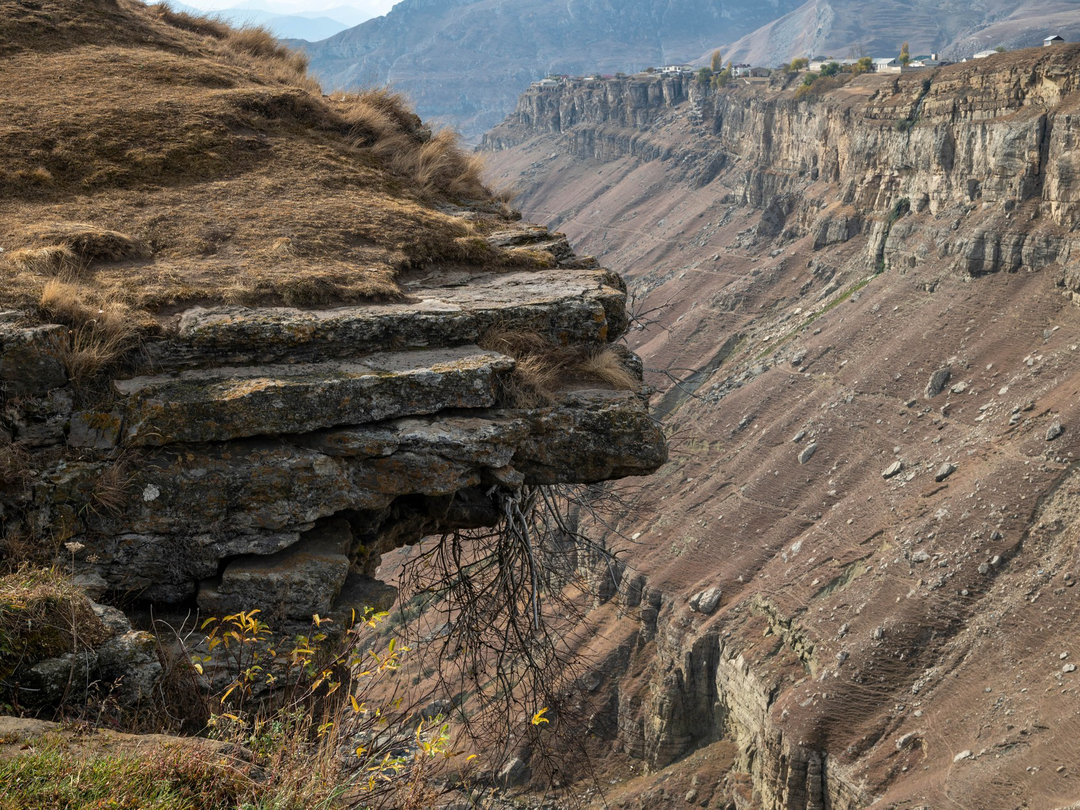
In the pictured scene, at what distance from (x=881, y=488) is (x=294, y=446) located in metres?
47.1

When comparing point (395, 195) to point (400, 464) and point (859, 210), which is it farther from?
point (859, 210)

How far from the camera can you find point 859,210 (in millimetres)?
78000

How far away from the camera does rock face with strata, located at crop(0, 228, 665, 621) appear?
223 inches

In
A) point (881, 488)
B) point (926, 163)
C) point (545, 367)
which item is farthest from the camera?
point (926, 163)

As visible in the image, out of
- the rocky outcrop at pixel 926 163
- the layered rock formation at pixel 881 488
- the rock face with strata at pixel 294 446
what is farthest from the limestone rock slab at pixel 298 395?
the rocky outcrop at pixel 926 163

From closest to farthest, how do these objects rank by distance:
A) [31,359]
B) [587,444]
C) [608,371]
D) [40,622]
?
[40,622]
[31,359]
[587,444]
[608,371]

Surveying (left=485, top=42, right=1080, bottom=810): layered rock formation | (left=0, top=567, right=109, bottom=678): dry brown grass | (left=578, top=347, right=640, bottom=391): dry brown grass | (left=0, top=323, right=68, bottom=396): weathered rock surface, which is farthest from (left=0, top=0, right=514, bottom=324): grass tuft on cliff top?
(left=485, top=42, right=1080, bottom=810): layered rock formation

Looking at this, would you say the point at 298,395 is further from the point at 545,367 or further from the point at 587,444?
the point at 587,444

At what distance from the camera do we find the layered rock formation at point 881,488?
3516 centimetres

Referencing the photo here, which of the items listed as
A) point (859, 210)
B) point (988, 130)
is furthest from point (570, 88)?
point (988, 130)

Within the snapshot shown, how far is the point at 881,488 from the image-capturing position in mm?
47969

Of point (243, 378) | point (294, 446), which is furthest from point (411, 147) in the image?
point (294, 446)

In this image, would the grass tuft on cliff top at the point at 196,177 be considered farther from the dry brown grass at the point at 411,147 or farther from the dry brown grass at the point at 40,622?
the dry brown grass at the point at 40,622

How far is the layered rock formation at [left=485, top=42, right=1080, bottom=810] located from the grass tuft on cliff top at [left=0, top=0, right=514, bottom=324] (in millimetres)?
10334
